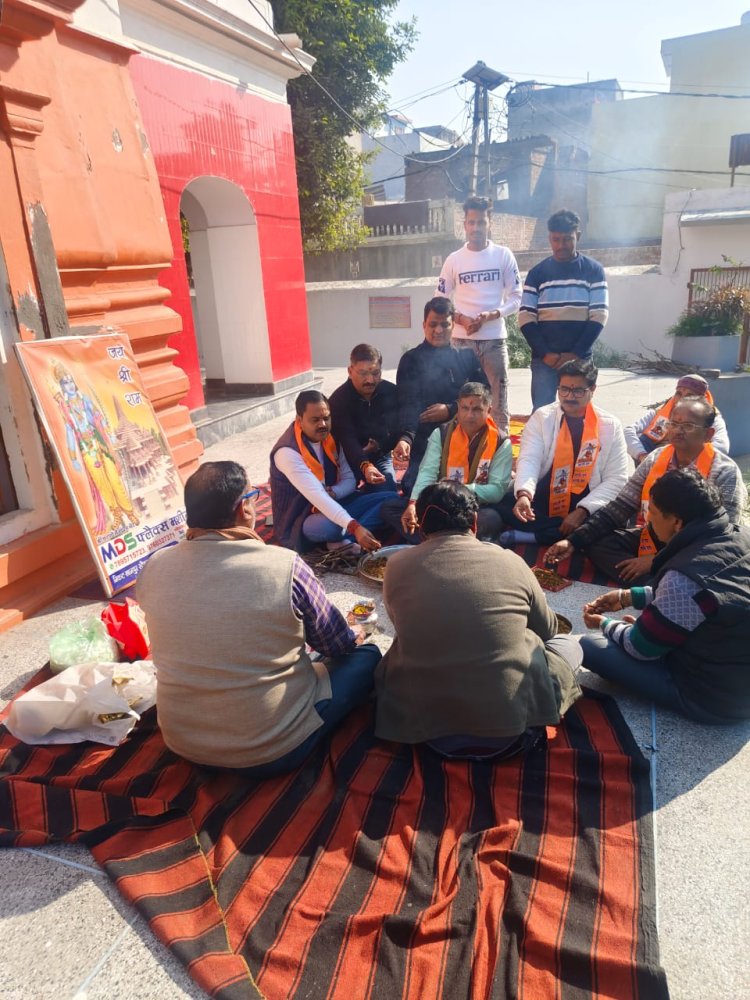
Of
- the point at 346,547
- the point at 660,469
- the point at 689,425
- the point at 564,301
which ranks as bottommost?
the point at 346,547

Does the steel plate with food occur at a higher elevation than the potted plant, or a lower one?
lower

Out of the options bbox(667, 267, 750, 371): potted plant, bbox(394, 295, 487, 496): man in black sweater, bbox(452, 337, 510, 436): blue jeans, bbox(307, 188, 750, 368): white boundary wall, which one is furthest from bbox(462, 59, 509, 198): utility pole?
bbox(394, 295, 487, 496): man in black sweater

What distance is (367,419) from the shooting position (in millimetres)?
5215

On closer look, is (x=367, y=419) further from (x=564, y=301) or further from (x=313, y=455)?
(x=564, y=301)

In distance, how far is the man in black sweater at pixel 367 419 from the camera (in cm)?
501

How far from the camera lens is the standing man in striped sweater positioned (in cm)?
571

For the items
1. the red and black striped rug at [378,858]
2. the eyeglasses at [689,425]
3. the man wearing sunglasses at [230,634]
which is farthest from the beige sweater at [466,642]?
the eyeglasses at [689,425]

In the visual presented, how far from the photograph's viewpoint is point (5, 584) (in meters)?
4.04

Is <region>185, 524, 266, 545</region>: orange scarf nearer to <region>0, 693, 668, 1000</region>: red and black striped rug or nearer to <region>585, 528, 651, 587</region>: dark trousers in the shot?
<region>0, 693, 668, 1000</region>: red and black striped rug

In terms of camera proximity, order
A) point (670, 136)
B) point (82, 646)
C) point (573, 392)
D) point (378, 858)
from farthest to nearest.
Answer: point (670, 136), point (573, 392), point (82, 646), point (378, 858)

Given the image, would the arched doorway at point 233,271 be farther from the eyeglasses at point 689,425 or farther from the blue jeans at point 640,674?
the blue jeans at point 640,674

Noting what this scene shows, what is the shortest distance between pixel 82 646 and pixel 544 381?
4325 millimetres

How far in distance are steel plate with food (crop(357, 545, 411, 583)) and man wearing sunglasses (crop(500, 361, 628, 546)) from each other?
2.76 feet

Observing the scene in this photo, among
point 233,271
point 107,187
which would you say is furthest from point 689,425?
point 233,271
